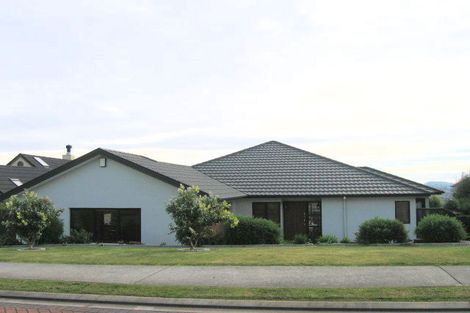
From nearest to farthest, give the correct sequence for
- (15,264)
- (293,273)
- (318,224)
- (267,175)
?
1. (293,273)
2. (15,264)
3. (318,224)
4. (267,175)

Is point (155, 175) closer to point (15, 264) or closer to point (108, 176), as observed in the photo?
point (108, 176)

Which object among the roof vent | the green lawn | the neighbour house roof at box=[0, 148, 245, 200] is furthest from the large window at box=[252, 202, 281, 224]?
the roof vent

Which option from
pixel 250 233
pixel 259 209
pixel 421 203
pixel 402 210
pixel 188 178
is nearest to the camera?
pixel 250 233

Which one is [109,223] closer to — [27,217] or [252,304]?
[27,217]

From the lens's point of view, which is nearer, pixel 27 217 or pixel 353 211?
pixel 27 217

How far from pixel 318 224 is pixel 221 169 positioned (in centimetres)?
661

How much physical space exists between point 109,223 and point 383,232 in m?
11.0

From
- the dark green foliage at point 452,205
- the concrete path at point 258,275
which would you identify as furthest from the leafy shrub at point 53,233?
the dark green foliage at point 452,205

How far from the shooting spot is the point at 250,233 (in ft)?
65.0

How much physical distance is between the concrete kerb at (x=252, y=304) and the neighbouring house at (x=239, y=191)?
478 inches

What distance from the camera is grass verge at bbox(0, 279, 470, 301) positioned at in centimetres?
835

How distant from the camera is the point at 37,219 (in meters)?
18.0

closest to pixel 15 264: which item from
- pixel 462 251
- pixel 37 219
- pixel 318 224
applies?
pixel 37 219

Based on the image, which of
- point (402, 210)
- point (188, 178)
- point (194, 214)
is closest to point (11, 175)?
point (188, 178)
